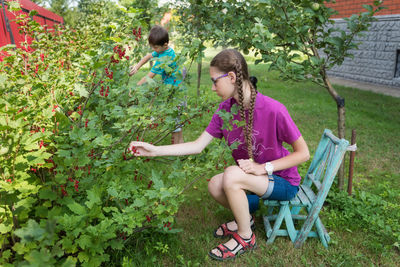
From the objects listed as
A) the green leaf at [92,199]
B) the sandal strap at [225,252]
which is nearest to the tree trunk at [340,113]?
the sandal strap at [225,252]

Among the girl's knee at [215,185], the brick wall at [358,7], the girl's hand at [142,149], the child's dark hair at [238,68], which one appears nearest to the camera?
the girl's hand at [142,149]

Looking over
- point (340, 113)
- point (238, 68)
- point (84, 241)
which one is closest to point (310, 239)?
point (340, 113)

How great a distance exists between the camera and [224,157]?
200 cm

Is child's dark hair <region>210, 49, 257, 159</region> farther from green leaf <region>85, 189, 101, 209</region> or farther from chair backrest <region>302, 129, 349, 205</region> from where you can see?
green leaf <region>85, 189, 101, 209</region>

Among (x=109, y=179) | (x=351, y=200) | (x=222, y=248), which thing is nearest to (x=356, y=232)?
(x=351, y=200)

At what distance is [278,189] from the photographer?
2391 mm

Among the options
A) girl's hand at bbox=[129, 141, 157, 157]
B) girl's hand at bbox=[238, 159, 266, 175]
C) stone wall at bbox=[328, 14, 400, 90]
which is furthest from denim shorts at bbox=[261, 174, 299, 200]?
stone wall at bbox=[328, 14, 400, 90]

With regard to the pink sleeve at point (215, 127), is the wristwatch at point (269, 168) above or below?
below

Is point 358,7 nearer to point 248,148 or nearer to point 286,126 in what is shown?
point 286,126

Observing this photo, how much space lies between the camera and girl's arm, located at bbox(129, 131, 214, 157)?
1.98m

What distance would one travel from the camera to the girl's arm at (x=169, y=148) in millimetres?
1984

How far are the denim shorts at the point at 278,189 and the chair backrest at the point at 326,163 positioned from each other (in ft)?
0.68

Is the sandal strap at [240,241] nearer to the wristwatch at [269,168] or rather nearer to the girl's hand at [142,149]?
the wristwatch at [269,168]

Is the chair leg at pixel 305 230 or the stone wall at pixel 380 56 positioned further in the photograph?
the stone wall at pixel 380 56
